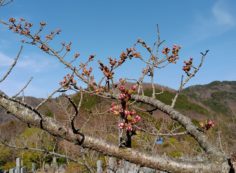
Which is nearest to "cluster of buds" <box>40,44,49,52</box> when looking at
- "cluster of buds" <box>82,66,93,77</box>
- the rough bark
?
"cluster of buds" <box>82,66,93,77</box>

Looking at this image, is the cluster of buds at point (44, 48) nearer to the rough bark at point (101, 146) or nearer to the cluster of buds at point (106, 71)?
the cluster of buds at point (106, 71)

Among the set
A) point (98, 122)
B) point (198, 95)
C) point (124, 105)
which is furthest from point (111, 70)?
point (198, 95)

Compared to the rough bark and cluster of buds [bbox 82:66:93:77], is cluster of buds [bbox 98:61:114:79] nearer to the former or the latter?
cluster of buds [bbox 82:66:93:77]

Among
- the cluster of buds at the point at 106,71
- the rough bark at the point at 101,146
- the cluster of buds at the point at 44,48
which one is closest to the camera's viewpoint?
the rough bark at the point at 101,146

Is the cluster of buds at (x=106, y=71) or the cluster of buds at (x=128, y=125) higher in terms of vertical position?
the cluster of buds at (x=106, y=71)

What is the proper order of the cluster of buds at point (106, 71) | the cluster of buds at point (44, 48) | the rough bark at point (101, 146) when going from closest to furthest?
the rough bark at point (101, 146) < the cluster of buds at point (106, 71) < the cluster of buds at point (44, 48)

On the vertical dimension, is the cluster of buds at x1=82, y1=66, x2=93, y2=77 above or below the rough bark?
above

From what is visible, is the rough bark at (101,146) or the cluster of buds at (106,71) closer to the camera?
the rough bark at (101,146)

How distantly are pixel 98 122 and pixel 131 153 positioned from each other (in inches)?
379

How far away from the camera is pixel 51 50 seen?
163 inches

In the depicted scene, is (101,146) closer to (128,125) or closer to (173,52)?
(128,125)

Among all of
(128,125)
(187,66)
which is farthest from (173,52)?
(128,125)

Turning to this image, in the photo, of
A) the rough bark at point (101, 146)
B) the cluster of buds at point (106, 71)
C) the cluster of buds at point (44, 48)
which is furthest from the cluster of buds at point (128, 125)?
the cluster of buds at point (44, 48)

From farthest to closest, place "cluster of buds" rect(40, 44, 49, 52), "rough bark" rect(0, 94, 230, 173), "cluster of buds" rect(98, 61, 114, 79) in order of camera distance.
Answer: "cluster of buds" rect(40, 44, 49, 52), "cluster of buds" rect(98, 61, 114, 79), "rough bark" rect(0, 94, 230, 173)
